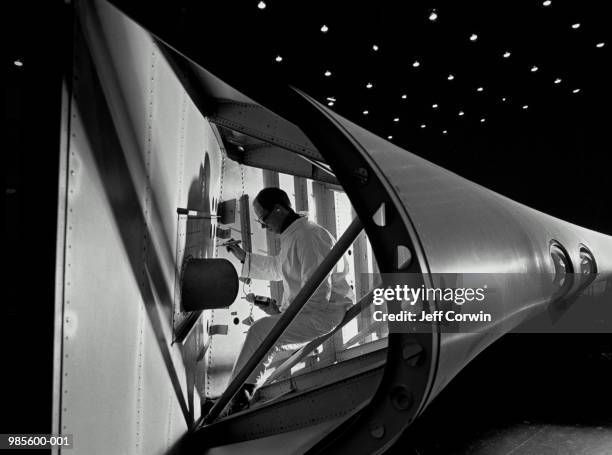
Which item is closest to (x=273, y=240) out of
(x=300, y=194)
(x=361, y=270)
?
(x=300, y=194)

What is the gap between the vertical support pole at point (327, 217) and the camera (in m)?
6.00

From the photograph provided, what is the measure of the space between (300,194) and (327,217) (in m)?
0.78

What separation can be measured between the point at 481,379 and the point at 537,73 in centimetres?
542

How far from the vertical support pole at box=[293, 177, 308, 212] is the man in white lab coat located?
7.33 feet

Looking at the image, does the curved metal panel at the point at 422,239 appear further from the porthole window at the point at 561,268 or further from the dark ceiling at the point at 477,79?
the dark ceiling at the point at 477,79

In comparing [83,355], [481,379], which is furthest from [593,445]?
[83,355]

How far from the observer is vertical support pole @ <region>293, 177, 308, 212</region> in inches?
215

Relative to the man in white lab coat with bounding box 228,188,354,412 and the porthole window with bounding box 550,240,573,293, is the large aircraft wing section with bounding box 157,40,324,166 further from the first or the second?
the porthole window with bounding box 550,240,573,293

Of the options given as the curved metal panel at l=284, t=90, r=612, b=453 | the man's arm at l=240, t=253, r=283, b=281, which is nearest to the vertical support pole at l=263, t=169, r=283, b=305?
the man's arm at l=240, t=253, r=283, b=281

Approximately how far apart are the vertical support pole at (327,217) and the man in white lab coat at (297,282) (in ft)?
9.01

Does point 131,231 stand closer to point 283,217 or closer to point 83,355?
point 83,355

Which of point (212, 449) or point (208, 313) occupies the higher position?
point (208, 313)

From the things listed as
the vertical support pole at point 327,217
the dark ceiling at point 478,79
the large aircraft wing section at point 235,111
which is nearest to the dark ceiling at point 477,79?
the dark ceiling at point 478,79

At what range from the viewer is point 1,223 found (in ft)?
3.89
